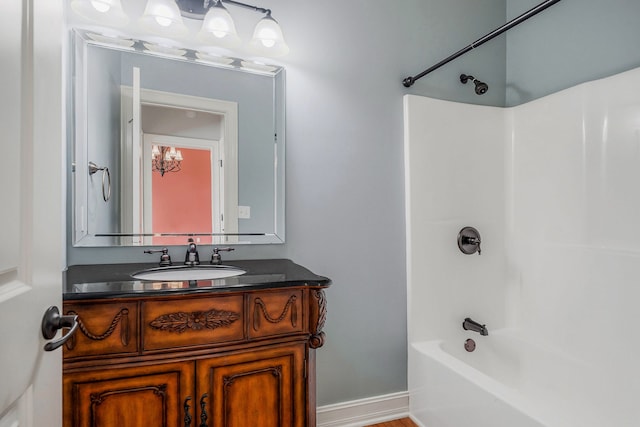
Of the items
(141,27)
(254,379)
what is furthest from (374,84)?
(254,379)

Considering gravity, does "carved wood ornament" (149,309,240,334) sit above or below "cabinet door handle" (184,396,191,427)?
above

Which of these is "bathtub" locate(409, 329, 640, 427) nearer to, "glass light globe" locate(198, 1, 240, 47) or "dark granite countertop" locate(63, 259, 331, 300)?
"dark granite countertop" locate(63, 259, 331, 300)

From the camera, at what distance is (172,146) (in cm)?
159

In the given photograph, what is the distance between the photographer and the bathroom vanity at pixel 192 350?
3.33 ft

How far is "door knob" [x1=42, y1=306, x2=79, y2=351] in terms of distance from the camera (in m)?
0.66

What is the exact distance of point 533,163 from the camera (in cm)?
208

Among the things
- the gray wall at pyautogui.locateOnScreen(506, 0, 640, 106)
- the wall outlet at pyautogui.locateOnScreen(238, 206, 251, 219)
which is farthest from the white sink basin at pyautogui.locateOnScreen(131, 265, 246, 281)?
the gray wall at pyautogui.locateOnScreen(506, 0, 640, 106)

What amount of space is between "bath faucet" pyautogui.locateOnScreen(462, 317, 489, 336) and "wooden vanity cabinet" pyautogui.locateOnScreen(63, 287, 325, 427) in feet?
3.73

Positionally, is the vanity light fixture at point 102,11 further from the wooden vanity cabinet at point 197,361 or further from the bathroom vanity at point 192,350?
the wooden vanity cabinet at point 197,361

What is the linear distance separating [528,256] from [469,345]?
24.8 inches

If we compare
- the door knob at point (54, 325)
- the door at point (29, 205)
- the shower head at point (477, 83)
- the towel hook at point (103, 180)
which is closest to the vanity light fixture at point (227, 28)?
the towel hook at point (103, 180)

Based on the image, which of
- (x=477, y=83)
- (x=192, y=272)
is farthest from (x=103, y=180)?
(x=477, y=83)

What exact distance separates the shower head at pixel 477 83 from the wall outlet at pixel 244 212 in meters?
1.46

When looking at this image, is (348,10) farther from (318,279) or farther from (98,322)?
(98,322)
